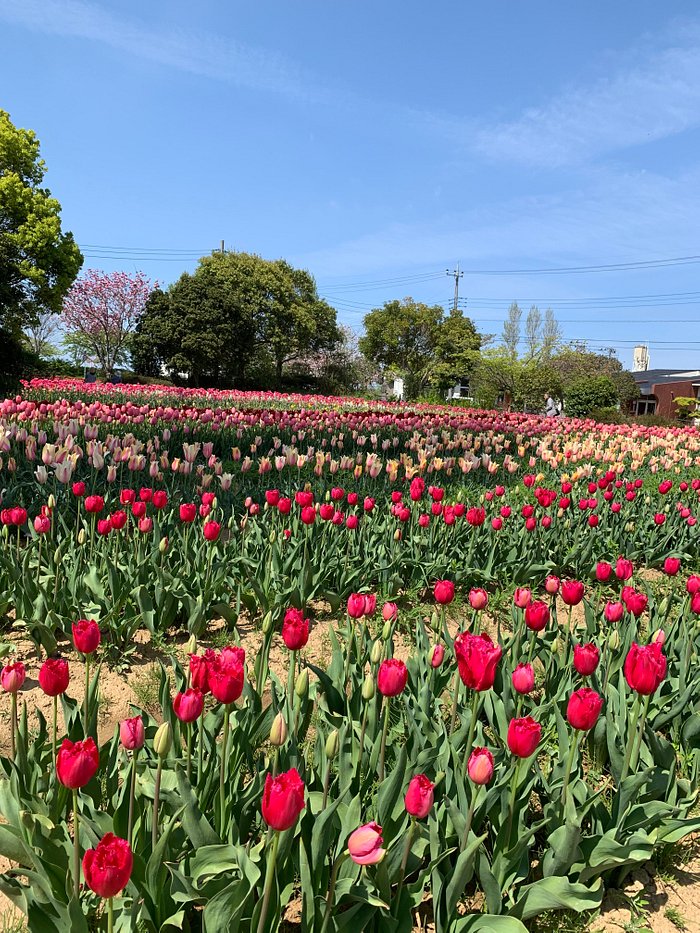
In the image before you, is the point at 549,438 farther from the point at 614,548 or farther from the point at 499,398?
the point at 499,398

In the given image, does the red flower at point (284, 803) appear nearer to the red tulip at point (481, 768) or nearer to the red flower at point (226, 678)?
the red flower at point (226, 678)

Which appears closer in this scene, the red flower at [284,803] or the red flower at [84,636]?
the red flower at [284,803]

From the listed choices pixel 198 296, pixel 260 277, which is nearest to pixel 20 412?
pixel 198 296

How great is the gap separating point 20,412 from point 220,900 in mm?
6856

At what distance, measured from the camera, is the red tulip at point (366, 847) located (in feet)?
4.00

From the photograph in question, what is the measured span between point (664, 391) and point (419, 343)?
77.1 feet

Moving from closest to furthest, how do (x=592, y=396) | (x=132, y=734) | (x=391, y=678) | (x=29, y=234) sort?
(x=132, y=734) → (x=391, y=678) → (x=29, y=234) → (x=592, y=396)

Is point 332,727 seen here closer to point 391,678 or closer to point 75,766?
point 391,678

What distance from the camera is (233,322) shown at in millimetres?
41188

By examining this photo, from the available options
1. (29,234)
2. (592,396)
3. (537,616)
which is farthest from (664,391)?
(537,616)

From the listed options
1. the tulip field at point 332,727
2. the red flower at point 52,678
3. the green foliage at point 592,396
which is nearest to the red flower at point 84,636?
the tulip field at point 332,727

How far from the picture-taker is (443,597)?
8.32ft

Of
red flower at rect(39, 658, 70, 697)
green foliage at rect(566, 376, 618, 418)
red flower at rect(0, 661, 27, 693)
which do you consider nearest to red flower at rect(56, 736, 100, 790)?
red flower at rect(39, 658, 70, 697)

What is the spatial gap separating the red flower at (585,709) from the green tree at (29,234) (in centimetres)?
3024
